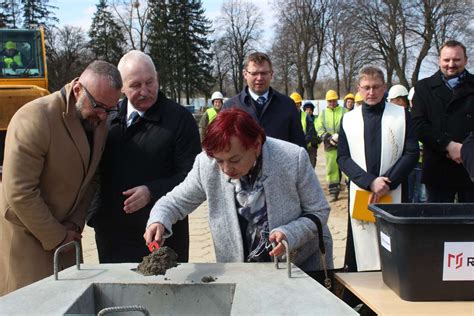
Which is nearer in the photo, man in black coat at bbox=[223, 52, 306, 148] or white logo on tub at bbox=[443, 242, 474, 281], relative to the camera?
white logo on tub at bbox=[443, 242, 474, 281]

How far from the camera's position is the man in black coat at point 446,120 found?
3.86m

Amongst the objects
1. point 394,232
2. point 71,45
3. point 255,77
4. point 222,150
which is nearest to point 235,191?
point 222,150

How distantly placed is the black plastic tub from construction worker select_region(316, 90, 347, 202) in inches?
238

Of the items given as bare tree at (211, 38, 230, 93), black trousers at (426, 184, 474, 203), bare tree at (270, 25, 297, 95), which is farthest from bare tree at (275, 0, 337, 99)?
black trousers at (426, 184, 474, 203)

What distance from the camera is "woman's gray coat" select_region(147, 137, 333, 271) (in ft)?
7.47

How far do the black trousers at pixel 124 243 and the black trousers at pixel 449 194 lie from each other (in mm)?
2049

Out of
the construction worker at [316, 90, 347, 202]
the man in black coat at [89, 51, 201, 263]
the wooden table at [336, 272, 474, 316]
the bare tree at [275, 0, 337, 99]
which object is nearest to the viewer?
the wooden table at [336, 272, 474, 316]

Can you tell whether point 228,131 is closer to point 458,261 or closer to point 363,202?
point 458,261

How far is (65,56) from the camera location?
35.6 m

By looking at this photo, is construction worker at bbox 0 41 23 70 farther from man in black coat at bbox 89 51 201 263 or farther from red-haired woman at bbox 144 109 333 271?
red-haired woman at bbox 144 109 333 271

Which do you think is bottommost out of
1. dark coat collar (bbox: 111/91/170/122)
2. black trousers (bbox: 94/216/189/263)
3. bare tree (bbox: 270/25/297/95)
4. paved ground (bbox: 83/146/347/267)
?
paved ground (bbox: 83/146/347/267)

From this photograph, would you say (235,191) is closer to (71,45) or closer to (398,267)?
(398,267)

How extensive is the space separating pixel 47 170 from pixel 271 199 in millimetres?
1132

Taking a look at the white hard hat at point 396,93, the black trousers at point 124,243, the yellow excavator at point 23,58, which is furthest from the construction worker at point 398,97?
the yellow excavator at point 23,58
